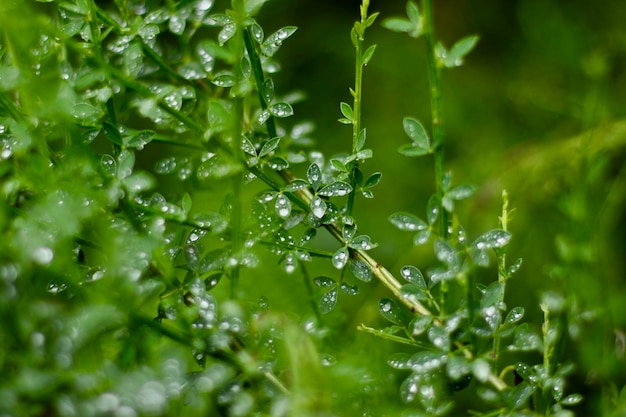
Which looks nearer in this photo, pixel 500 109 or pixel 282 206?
pixel 282 206

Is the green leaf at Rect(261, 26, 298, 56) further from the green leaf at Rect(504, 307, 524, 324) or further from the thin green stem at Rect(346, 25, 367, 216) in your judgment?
the green leaf at Rect(504, 307, 524, 324)

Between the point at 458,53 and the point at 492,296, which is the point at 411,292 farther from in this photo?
the point at 458,53

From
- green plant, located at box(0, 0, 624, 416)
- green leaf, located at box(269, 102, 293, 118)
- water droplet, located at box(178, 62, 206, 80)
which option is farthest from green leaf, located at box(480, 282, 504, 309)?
water droplet, located at box(178, 62, 206, 80)

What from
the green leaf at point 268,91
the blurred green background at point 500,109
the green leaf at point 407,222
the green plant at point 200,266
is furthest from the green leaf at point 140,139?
the blurred green background at point 500,109

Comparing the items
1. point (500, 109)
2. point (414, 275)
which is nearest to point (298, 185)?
point (414, 275)

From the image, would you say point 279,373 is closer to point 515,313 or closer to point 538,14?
point 515,313

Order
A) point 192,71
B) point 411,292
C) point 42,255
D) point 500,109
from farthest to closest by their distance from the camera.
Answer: point 500,109 → point 192,71 → point 411,292 → point 42,255

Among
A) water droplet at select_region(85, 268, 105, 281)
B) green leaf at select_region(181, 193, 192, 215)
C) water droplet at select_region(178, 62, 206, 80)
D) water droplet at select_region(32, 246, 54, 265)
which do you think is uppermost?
water droplet at select_region(178, 62, 206, 80)

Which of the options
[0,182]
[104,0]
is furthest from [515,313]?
[104,0]
